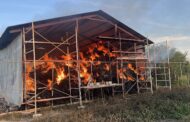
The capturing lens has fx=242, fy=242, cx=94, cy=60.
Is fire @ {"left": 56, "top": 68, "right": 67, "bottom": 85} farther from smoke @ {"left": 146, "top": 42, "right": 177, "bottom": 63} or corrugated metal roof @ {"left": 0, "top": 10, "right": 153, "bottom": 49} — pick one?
smoke @ {"left": 146, "top": 42, "right": 177, "bottom": 63}

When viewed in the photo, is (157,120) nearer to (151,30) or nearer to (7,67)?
(7,67)

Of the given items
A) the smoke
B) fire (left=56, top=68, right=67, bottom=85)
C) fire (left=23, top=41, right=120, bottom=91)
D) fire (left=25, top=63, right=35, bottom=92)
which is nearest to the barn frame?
fire (left=25, top=63, right=35, bottom=92)

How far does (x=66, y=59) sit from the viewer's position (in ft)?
52.0

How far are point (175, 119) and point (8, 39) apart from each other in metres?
10.3

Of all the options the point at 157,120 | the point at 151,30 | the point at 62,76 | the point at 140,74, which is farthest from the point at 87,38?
the point at 157,120

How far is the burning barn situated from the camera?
12.8 m

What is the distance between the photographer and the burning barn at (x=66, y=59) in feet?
42.1

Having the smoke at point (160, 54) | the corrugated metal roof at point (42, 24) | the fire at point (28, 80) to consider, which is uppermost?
the corrugated metal roof at point (42, 24)

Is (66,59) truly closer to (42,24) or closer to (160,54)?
(42,24)

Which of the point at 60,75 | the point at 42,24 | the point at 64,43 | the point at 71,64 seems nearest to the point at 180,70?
the point at 71,64

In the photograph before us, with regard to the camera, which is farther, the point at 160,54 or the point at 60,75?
the point at 160,54

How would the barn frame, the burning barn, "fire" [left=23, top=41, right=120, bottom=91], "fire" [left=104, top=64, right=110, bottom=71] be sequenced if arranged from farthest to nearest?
1. "fire" [left=104, top=64, right=110, bottom=71]
2. "fire" [left=23, top=41, right=120, bottom=91]
3. the burning barn
4. the barn frame

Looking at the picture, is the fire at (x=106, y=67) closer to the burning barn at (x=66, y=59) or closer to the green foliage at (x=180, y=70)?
the burning barn at (x=66, y=59)

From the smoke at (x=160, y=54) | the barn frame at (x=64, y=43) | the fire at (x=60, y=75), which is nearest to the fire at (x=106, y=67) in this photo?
the barn frame at (x=64, y=43)
